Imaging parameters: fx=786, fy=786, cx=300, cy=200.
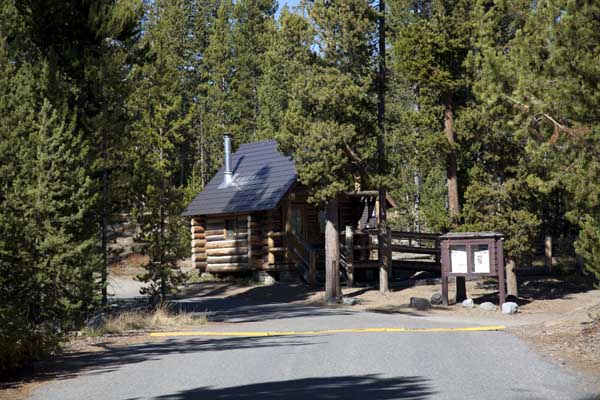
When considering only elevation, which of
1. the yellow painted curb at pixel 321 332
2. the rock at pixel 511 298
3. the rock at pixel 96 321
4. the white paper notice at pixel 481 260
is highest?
the white paper notice at pixel 481 260

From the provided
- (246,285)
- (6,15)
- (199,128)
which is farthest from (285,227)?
(199,128)

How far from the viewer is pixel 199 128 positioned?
63.6 m

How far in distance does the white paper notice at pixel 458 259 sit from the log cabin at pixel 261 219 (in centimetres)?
706

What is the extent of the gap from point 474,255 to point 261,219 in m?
12.7

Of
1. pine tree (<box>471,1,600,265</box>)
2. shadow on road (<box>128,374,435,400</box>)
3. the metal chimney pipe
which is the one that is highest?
the metal chimney pipe

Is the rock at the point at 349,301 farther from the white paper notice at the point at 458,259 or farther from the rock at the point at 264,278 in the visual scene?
the rock at the point at 264,278

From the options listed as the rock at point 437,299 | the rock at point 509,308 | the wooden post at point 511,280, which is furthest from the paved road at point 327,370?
the wooden post at point 511,280

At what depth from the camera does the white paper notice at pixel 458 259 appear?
2405cm

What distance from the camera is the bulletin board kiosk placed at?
926 inches

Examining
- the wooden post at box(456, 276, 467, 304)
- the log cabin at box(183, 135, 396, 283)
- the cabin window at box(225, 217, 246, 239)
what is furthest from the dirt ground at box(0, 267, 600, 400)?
the cabin window at box(225, 217, 246, 239)

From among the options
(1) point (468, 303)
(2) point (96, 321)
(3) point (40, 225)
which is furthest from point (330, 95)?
(3) point (40, 225)

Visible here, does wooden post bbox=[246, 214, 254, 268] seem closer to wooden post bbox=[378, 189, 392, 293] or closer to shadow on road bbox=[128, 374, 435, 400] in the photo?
wooden post bbox=[378, 189, 392, 293]

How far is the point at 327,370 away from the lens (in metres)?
11.5

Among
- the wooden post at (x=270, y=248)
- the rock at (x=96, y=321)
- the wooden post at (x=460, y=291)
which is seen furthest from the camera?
the wooden post at (x=270, y=248)
